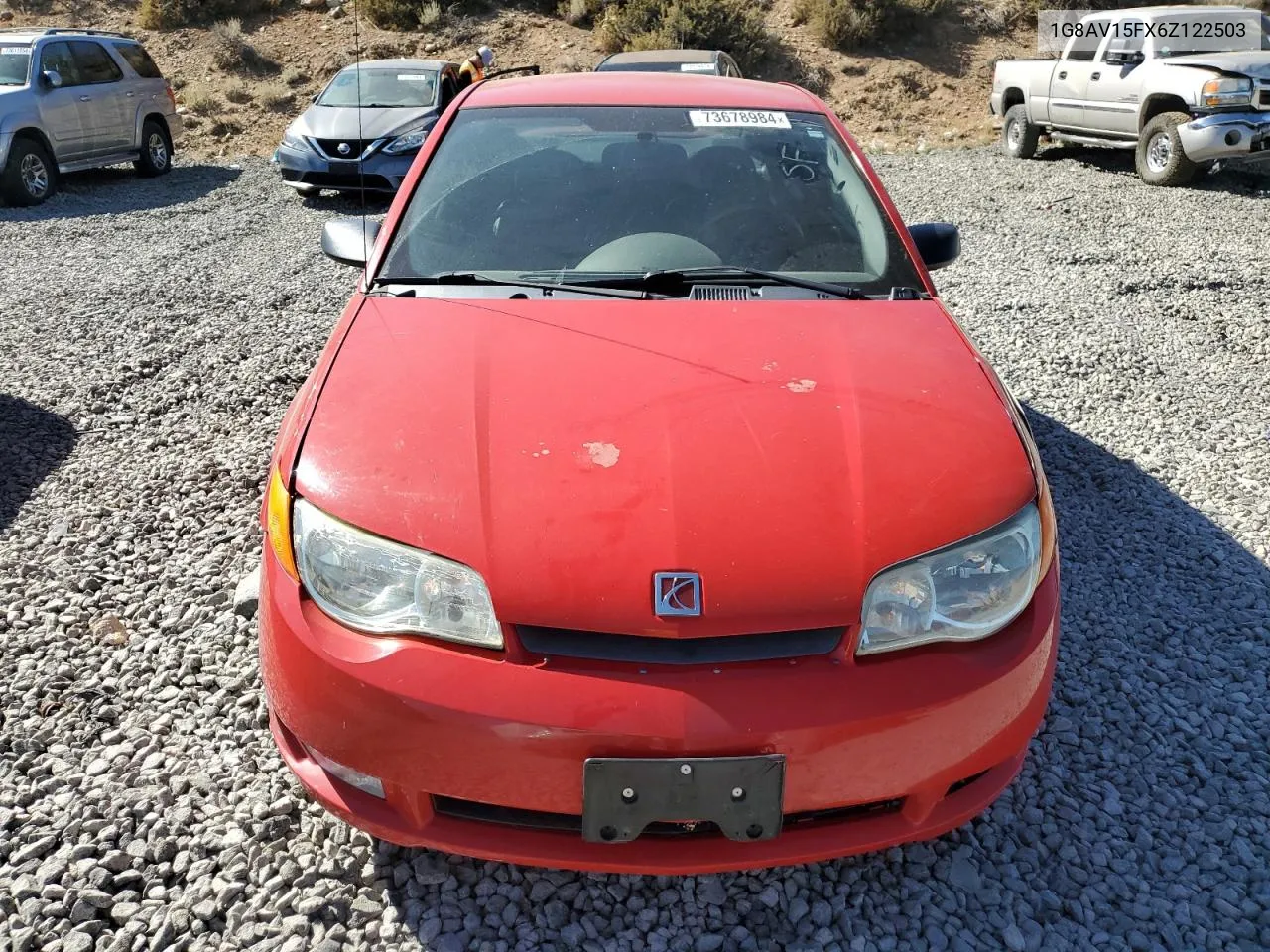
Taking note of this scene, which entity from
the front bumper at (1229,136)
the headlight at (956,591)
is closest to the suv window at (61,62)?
the front bumper at (1229,136)

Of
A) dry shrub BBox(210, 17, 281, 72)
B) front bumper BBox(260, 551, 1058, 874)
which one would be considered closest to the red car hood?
front bumper BBox(260, 551, 1058, 874)

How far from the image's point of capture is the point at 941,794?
1842mm

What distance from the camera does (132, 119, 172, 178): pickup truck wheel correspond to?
1225 cm

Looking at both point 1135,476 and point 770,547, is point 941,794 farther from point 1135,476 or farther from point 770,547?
point 1135,476

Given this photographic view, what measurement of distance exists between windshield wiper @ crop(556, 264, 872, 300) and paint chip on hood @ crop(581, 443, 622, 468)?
84 centimetres

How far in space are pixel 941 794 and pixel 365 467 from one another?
1315mm

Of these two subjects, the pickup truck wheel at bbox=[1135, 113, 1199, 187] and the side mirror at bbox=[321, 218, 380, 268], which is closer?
the side mirror at bbox=[321, 218, 380, 268]

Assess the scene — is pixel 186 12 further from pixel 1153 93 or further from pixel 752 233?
pixel 752 233

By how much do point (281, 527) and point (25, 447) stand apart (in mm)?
3103

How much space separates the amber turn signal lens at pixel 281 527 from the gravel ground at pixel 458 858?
2.30ft

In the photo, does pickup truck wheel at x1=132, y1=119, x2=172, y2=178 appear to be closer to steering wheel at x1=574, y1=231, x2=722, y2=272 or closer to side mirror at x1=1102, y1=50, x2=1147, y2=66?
steering wheel at x1=574, y1=231, x2=722, y2=272

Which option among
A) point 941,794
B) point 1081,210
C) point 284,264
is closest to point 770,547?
point 941,794

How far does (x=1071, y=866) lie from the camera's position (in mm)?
2170

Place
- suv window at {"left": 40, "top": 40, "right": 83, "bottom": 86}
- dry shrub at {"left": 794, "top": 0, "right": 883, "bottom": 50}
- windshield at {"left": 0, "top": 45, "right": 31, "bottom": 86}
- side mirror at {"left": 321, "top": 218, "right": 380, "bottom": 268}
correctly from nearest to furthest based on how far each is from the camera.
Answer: side mirror at {"left": 321, "top": 218, "right": 380, "bottom": 268}
windshield at {"left": 0, "top": 45, "right": 31, "bottom": 86}
suv window at {"left": 40, "top": 40, "right": 83, "bottom": 86}
dry shrub at {"left": 794, "top": 0, "right": 883, "bottom": 50}
